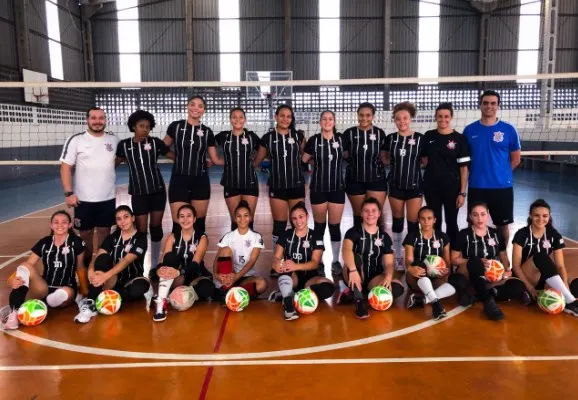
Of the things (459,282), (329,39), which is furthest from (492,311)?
(329,39)

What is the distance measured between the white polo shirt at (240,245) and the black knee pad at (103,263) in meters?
0.97

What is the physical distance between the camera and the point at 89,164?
4566mm

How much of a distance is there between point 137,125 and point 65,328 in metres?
1.99

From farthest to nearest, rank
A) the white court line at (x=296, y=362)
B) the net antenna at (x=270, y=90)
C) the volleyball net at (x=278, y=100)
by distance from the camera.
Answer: the net antenna at (x=270, y=90) < the volleyball net at (x=278, y=100) < the white court line at (x=296, y=362)

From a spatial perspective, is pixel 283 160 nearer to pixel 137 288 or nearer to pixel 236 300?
pixel 236 300

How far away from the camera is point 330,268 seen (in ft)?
17.3

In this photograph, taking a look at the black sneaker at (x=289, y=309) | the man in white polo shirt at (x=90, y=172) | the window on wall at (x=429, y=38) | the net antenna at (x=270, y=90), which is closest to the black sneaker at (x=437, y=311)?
the black sneaker at (x=289, y=309)

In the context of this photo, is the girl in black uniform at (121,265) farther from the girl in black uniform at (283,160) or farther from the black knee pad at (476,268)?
the black knee pad at (476,268)

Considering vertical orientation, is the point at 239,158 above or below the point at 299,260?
above

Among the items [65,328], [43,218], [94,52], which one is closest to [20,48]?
[94,52]

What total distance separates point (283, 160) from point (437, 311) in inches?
82.5

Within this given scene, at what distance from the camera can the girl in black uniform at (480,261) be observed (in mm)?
3986

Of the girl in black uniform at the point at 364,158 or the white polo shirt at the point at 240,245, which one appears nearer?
the white polo shirt at the point at 240,245

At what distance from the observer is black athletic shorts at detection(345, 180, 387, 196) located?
496cm
